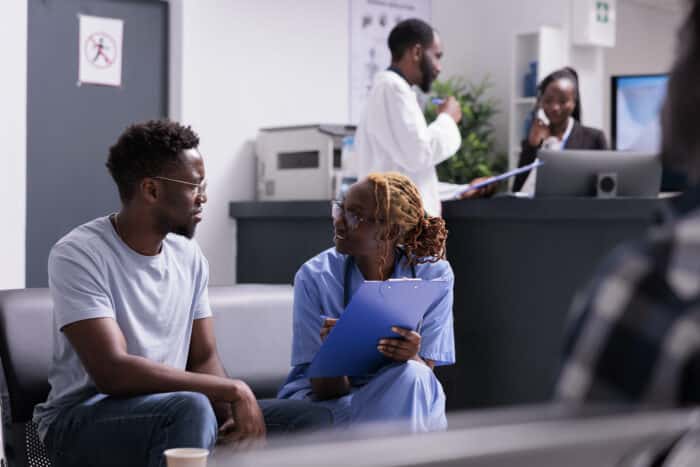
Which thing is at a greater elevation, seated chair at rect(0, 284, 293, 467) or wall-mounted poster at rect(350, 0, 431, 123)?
wall-mounted poster at rect(350, 0, 431, 123)

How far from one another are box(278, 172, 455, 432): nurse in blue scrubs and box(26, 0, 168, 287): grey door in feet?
7.46

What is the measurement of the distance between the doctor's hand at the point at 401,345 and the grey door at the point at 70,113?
8.15ft

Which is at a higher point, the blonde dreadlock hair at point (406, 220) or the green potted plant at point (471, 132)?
the green potted plant at point (471, 132)

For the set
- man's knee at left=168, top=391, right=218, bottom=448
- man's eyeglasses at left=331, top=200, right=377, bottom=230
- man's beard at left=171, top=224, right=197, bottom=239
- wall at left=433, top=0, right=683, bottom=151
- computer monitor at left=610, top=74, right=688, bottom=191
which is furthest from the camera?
computer monitor at left=610, top=74, right=688, bottom=191

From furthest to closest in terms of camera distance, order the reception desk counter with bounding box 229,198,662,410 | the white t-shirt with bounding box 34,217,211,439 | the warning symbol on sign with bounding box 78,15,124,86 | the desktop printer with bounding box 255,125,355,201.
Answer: the desktop printer with bounding box 255,125,355,201, the warning symbol on sign with bounding box 78,15,124,86, the reception desk counter with bounding box 229,198,662,410, the white t-shirt with bounding box 34,217,211,439

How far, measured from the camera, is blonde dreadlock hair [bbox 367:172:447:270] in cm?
225

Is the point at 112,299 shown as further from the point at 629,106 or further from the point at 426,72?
the point at 629,106

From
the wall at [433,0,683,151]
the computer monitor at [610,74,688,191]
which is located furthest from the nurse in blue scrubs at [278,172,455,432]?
the computer monitor at [610,74,688,191]

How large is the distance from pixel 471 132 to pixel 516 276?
106 inches

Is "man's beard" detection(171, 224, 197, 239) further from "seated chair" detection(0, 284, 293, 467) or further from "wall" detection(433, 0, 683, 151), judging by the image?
"wall" detection(433, 0, 683, 151)

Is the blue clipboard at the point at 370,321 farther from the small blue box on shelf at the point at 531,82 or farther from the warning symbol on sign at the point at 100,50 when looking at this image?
the small blue box on shelf at the point at 531,82

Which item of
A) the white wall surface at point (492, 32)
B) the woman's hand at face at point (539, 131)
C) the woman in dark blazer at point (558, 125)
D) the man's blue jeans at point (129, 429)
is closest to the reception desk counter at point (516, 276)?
the woman in dark blazer at point (558, 125)

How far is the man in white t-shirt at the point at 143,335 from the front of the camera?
1.84m

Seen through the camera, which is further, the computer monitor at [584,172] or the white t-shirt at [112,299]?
the computer monitor at [584,172]
